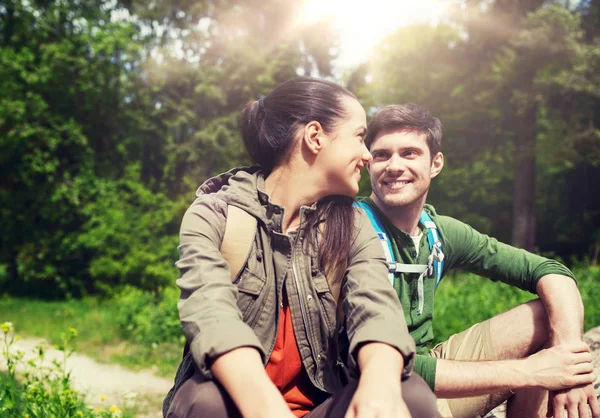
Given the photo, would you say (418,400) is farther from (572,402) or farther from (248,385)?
(572,402)

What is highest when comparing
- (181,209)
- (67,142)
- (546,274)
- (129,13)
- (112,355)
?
(129,13)

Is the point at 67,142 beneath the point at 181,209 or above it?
above

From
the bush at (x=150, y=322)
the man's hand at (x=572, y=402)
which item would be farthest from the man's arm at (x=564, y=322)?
the bush at (x=150, y=322)

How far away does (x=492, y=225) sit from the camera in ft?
58.6

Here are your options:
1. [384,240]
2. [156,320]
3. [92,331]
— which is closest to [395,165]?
[384,240]

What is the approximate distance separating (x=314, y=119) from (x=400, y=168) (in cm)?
80

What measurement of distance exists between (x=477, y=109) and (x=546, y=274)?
13410mm

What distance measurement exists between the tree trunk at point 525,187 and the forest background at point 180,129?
0.13 feet

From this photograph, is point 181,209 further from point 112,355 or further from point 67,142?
point 112,355

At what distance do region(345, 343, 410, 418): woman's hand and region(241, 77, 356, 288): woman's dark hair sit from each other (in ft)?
1.36

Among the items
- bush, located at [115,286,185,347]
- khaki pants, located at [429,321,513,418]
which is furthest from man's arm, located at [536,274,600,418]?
bush, located at [115,286,185,347]

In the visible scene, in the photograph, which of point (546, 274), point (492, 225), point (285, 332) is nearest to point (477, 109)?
point (492, 225)

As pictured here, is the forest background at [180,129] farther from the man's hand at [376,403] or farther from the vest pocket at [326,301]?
the man's hand at [376,403]

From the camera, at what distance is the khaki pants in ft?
8.32
